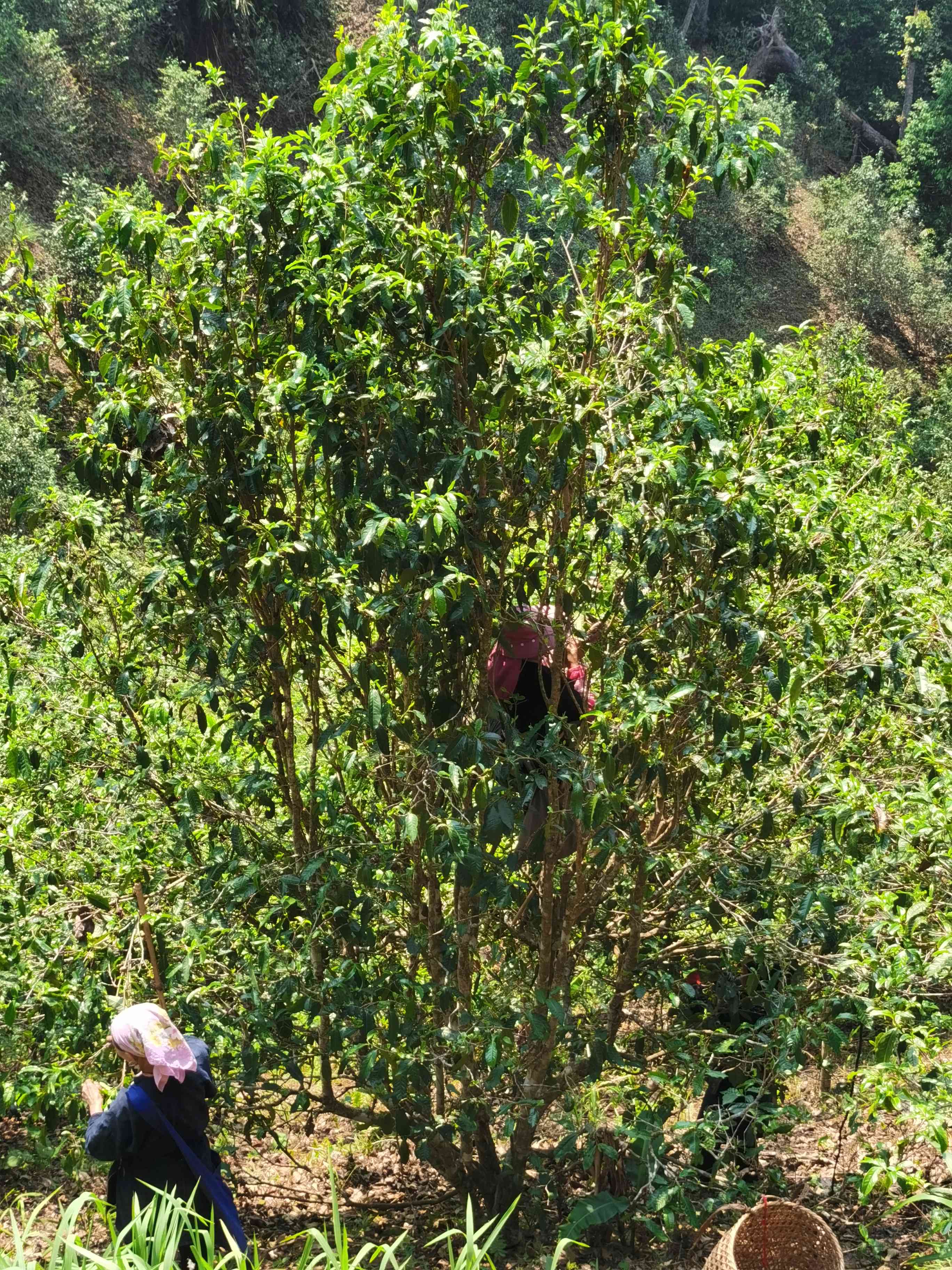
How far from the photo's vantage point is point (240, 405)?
130 inches

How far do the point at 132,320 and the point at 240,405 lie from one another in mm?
423

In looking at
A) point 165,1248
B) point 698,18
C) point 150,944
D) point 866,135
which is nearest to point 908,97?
point 866,135

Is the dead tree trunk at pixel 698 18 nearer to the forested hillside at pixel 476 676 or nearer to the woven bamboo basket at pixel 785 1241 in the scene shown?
the forested hillside at pixel 476 676

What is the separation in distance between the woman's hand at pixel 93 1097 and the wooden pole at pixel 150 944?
0.27 m

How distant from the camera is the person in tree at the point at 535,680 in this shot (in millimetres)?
3672

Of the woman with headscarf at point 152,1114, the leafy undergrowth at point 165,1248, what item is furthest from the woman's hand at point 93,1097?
the leafy undergrowth at point 165,1248

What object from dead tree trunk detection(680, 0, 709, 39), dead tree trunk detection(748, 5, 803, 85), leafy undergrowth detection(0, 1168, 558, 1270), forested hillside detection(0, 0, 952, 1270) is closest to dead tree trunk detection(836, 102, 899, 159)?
dead tree trunk detection(748, 5, 803, 85)

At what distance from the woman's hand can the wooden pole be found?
27 cm

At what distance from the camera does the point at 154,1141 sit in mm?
3242

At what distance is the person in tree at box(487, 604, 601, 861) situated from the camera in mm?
→ 3672

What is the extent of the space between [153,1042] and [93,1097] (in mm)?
295

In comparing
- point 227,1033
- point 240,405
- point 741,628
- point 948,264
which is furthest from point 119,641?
point 948,264

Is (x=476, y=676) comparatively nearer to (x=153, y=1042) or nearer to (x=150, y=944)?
(x=150, y=944)

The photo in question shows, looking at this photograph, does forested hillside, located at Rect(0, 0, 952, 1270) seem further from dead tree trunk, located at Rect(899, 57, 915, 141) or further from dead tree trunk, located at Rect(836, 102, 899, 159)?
dead tree trunk, located at Rect(836, 102, 899, 159)
